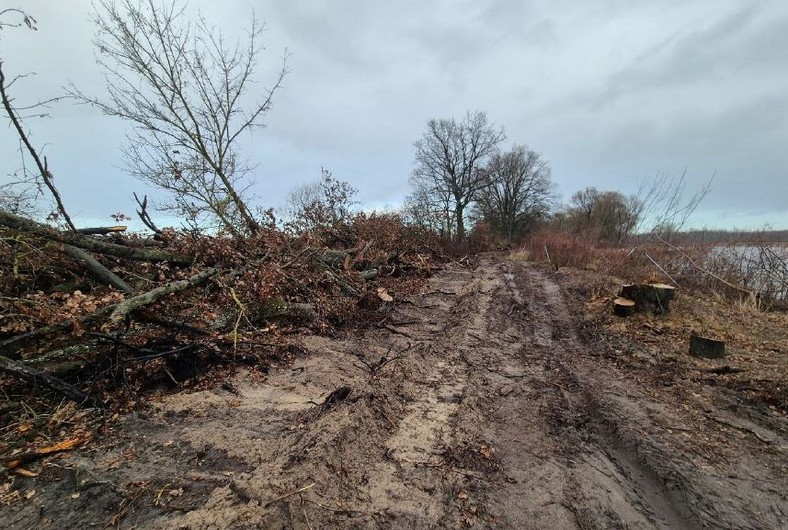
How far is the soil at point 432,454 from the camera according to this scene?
95.8 inches

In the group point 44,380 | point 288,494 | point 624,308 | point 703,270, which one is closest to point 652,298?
point 624,308

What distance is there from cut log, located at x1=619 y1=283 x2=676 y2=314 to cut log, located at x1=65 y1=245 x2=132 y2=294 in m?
8.71

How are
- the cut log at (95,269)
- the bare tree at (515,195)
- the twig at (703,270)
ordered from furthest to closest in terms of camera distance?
the bare tree at (515,195)
the twig at (703,270)
the cut log at (95,269)

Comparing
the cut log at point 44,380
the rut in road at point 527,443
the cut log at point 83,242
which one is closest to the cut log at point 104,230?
the cut log at point 83,242

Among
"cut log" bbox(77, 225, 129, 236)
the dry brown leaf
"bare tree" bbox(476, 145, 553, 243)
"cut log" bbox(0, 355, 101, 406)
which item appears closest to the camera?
"cut log" bbox(0, 355, 101, 406)

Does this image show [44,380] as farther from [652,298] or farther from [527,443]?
[652,298]

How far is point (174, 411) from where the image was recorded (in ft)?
11.8

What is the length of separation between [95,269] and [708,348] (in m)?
8.66

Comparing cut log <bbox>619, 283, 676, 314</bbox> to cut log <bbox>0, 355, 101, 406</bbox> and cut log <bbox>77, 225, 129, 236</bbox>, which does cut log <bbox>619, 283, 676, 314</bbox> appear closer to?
cut log <bbox>0, 355, 101, 406</bbox>

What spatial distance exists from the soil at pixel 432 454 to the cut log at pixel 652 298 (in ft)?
7.90

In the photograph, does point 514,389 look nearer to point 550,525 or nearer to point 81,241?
point 550,525

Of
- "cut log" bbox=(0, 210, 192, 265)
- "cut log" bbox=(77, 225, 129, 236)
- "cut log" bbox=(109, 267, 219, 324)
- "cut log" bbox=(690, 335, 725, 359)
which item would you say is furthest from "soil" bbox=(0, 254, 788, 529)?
"cut log" bbox=(77, 225, 129, 236)

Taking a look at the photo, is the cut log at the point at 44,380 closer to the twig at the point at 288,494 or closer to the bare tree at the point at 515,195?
the twig at the point at 288,494

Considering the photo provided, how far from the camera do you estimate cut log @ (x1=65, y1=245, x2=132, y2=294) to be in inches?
212
